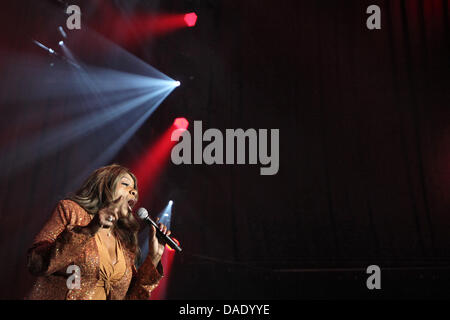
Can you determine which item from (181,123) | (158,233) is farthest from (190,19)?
(158,233)

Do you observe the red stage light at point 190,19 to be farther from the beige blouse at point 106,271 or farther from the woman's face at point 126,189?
Answer: the beige blouse at point 106,271

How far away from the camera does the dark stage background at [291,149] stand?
337 centimetres

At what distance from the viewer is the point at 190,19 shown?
4891mm

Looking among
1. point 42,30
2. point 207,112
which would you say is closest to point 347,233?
point 207,112

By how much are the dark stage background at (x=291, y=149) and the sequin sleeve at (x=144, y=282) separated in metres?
1.93

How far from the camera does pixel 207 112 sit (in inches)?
181

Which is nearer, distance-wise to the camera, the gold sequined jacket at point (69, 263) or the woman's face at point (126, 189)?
the gold sequined jacket at point (69, 263)

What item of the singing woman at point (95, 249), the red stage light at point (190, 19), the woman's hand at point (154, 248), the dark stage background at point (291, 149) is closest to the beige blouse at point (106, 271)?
the singing woman at point (95, 249)

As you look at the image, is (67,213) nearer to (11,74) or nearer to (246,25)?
(11,74)

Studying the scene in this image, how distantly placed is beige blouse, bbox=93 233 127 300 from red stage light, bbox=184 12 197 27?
3.82 m

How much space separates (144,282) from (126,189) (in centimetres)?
44

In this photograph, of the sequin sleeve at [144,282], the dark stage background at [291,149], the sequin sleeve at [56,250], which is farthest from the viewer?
the dark stage background at [291,149]

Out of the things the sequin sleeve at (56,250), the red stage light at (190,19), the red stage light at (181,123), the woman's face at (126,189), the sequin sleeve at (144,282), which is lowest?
the sequin sleeve at (144,282)
